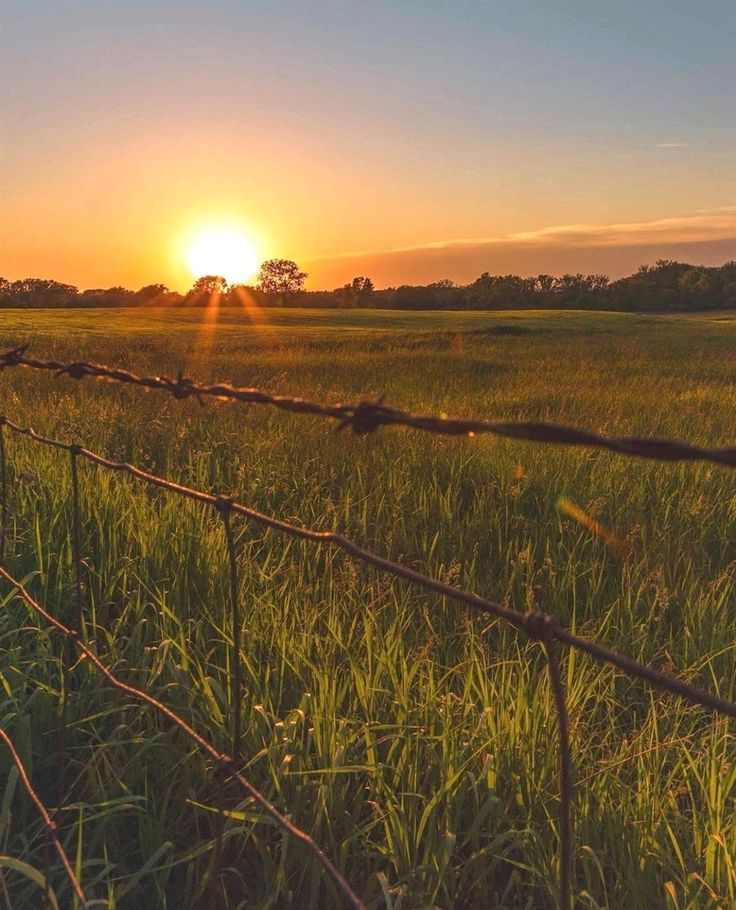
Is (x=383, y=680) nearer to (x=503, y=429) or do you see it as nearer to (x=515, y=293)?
(x=503, y=429)

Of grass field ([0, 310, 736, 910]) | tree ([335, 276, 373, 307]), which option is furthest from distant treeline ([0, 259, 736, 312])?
grass field ([0, 310, 736, 910])

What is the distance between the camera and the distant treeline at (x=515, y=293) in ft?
243

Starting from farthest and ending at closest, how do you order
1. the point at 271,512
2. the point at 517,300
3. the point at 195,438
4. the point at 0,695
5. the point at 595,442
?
the point at 517,300, the point at 195,438, the point at 271,512, the point at 0,695, the point at 595,442

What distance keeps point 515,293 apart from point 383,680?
272ft

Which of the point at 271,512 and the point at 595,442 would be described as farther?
the point at 271,512

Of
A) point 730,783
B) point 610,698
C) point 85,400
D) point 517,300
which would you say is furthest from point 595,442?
point 517,300

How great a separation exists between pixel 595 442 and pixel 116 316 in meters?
43.9

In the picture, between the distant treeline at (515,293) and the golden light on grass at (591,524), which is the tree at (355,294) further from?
the golden light on grass at (591,524)

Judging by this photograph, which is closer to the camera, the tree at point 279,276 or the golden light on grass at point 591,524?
the golden light on grass at point 591,524

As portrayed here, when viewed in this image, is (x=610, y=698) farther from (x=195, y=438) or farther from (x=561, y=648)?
(x=195, y=438)

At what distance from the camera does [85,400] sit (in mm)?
6480

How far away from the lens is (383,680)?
207cm

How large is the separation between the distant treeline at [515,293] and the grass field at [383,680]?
67.6 metres

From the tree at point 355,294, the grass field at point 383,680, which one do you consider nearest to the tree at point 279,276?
the tree at point 355,294
